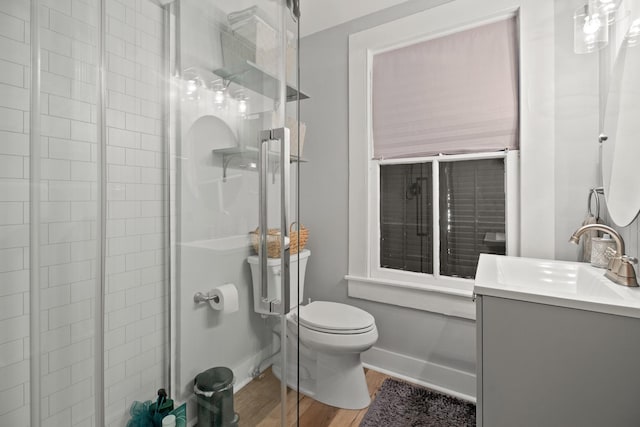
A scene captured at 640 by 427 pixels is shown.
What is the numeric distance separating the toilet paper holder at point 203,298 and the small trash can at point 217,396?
0.82ft

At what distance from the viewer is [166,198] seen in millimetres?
1191

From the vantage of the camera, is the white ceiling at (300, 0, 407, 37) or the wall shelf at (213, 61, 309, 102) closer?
the wall shelf at (213, 61, 309, 102)

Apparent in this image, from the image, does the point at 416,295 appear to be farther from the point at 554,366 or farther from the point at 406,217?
the point at 554,366

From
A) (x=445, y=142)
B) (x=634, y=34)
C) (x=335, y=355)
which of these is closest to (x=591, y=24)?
(x=634, y=34)

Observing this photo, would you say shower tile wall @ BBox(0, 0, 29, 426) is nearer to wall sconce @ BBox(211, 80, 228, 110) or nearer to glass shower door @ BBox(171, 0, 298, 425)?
glass shower door @ BBox(171, 0, 298, 425)

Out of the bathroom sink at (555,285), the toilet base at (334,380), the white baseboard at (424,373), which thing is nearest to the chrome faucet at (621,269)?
the bathroom sink at (555,285)

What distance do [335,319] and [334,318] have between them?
16mm

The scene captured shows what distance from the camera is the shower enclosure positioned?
0.86 meters

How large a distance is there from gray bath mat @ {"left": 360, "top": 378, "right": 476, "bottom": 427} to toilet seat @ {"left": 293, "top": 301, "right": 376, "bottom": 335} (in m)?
0.44

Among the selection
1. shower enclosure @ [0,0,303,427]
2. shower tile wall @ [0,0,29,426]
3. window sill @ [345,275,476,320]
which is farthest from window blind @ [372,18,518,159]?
shower tile wall @ [0,0,29,426]

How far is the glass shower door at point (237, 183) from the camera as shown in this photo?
106cm

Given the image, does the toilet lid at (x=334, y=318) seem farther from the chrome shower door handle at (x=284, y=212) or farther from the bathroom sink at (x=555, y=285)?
the bathroom sink at (x=555, y=285)

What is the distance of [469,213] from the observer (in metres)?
1.84

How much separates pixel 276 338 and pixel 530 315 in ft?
2.73
